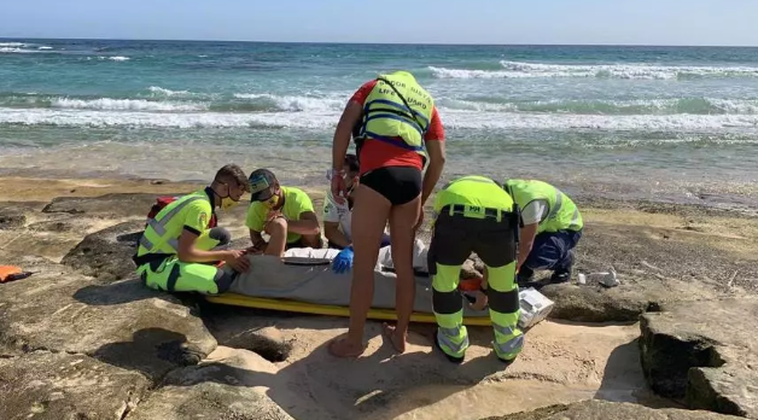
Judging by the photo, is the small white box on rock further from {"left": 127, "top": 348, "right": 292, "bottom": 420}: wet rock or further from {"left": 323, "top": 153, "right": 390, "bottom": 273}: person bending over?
{"left": 127, "top": 348, "right": 292, "bottom": 420}: wet rock

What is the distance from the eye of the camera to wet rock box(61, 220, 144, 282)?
4.97m

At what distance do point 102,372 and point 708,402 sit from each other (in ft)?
9.39

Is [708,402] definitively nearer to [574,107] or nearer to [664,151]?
[664,151]

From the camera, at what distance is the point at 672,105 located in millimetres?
19094

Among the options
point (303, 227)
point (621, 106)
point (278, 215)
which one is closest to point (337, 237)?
point (303, 227)

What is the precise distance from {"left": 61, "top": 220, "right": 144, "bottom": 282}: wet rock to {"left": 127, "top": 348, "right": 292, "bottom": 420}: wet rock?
1.82 metres

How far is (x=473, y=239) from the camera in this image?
3.55 meters

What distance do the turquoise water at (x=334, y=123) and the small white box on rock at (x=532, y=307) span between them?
5467 millimetres

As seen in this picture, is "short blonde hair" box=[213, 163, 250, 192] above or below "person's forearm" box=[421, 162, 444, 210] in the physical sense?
below

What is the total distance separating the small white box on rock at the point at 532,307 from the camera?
4.18 m

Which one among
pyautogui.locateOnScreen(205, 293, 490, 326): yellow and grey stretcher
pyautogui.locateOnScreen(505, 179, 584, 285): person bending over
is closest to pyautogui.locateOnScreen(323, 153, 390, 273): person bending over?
pyautogui.locateOnScreen(205, 293, 490, 326): yellow and grey stretcher

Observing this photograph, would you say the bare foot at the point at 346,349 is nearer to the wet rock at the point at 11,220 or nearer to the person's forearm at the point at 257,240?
the person's forearm at the point at 257,240

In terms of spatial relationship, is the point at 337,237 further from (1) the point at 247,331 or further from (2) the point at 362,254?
(2) the point at 362,254

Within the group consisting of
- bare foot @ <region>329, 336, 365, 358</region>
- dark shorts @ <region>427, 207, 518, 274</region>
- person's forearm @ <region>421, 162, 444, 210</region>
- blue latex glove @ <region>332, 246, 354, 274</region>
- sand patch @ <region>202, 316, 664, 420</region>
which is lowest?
sand patch @ <region>202, 316, 664, 420</region>
